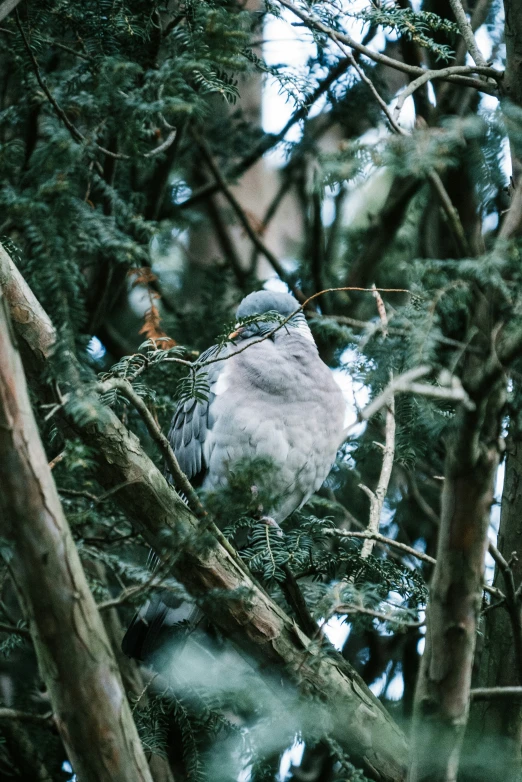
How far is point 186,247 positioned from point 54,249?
252 cm

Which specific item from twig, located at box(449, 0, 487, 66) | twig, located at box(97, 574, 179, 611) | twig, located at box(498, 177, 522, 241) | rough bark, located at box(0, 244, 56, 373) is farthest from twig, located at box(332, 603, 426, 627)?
twig, located at box(449, 0, 487, 66)

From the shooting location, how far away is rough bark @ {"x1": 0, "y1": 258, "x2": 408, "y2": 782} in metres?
1.97

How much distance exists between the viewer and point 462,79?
223cm

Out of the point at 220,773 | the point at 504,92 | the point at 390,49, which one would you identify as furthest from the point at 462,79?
the point at 390,49

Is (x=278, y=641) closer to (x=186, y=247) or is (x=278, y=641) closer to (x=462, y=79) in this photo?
(x=462, y=79)

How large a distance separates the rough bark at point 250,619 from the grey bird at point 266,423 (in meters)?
0.68

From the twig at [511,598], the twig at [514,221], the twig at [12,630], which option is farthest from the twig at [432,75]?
the twig at [12,630]

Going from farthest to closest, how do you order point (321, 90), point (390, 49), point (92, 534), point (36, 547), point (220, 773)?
point (390, 49)
point (321, 90)
point (92, 534)
point (220, 773)
point (36, 547)

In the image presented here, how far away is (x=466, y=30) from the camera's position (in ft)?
7.32

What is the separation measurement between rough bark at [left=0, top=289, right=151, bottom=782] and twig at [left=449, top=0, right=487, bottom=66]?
156cm

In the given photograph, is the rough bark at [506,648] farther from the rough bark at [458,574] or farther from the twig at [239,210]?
the twig at [239,210]

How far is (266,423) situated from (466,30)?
54.2 inches

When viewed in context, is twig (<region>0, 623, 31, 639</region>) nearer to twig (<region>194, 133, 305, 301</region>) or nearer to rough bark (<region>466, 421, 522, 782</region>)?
rough bark (<region>466, 421, 522, 782</region>)

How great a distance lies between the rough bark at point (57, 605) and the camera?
129 centimetres
